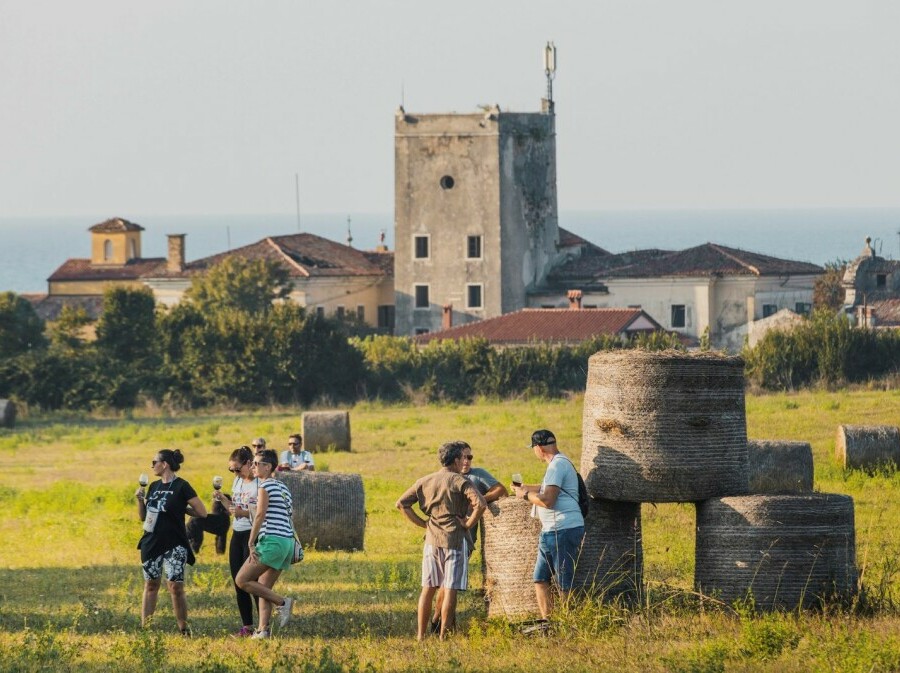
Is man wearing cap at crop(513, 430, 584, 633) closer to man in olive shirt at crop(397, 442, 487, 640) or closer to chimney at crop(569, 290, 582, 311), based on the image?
man in olive shirt at crop(397, 442, 487, 640)

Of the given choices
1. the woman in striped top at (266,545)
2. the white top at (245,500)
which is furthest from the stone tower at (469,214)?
the woman in striped top at (266,545)

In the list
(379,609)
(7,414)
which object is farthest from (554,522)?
(7,414)

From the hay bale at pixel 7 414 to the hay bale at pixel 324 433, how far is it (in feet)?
48.6

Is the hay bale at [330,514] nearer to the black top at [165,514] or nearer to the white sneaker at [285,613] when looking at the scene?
the white sneaker at [285,613]

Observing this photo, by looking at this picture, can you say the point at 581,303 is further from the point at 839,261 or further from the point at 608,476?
the point at 608,476

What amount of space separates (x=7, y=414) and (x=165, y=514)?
37598 millimetres

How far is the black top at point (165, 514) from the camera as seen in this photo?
17125mm

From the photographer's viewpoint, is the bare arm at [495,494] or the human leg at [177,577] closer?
the bare arm at [495,494]

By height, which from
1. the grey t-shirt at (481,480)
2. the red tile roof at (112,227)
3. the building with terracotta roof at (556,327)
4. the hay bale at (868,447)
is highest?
the red tile roof at (112,227)

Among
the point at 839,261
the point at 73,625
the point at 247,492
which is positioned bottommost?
the point at 73,625

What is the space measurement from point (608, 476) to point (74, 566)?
8.97 meters

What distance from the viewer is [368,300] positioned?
10312 centimetres

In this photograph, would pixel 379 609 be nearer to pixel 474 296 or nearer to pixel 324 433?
pixel 324 433

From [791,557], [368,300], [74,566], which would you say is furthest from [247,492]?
[368,300]
